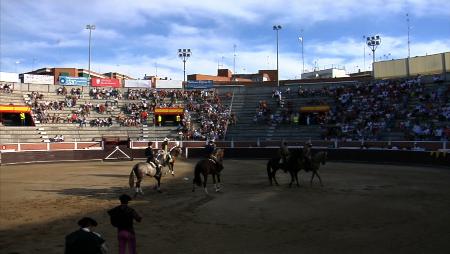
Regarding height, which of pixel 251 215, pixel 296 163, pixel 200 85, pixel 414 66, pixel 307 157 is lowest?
pixel 251 215

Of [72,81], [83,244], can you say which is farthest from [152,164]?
[72,81]

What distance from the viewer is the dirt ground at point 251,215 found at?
389 inches

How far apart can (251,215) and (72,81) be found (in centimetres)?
4065

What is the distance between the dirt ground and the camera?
9875 mm

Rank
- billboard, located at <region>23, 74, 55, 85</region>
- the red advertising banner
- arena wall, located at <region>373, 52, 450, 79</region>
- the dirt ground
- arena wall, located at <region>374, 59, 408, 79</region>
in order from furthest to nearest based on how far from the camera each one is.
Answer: the red advertising banner, billboard, located at <region>23, 74, 55, 85</region>, arena wall, located at <region>374, 59, 408, 79</region>, arena wall, located at <region>373, 52, 450, 79</region>, the dirt ground

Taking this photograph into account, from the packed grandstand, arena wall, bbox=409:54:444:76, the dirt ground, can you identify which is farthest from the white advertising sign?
arena wall, bbox=409:54:444:76

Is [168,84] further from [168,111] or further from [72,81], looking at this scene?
[72,81]

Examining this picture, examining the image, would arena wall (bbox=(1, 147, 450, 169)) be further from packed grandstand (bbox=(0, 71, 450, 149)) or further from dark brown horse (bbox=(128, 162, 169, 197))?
dark brown horse (bbox=(128, 162, 169, 197))

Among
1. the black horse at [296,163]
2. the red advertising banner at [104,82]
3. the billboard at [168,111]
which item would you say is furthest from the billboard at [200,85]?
the black horse at [296,163]

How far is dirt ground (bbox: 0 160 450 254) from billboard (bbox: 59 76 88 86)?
29.4m

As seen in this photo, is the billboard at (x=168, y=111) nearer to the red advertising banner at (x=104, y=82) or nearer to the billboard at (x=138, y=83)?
the billboard at (x=138, y=83)

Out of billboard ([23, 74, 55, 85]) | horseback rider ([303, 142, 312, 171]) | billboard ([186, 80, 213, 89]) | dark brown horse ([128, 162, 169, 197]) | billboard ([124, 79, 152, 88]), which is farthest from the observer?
billboard ([124, 79, 152, 88])

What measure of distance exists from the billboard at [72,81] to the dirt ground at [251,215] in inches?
1159

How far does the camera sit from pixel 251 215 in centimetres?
1301
